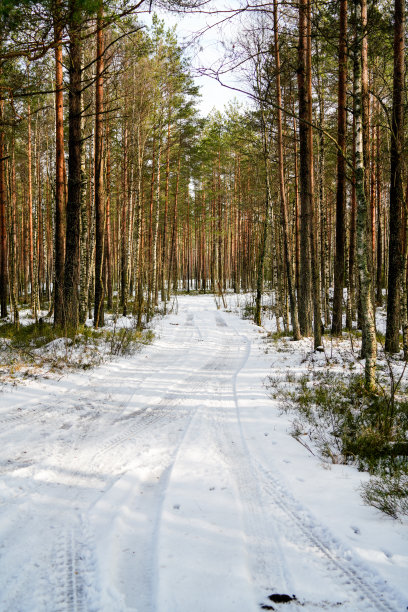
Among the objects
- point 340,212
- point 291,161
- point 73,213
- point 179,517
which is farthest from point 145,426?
point 291,161

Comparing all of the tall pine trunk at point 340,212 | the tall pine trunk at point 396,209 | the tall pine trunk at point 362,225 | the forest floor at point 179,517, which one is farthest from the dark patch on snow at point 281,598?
the tall pine trunk at point 340,212

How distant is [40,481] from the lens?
315cm

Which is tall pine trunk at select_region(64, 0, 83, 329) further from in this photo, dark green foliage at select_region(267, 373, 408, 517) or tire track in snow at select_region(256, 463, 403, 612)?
tire track in snow at select_region(256, 463, 403, 612)

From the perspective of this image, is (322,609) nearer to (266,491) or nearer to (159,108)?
(266,491)

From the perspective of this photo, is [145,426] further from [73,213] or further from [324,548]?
[73,213]

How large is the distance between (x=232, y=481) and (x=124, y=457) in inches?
46.9

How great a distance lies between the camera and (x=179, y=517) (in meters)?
2.69

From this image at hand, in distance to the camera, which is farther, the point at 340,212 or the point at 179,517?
the point at 340,212

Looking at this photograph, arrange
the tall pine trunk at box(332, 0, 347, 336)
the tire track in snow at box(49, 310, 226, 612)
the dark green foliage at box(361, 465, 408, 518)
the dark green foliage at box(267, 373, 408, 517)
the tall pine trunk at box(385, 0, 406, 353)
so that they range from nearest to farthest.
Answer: the tire track in snow at box(49, 310, 226, 612) < the dark green foliage at box(361, 465, 408, 518) < the dark green foliage at box(267, 373, 408, 517) < the tall pine trunk at box(385, 0, 406, 353) < the tall pine trunk at box(332, 0, 347, 336)

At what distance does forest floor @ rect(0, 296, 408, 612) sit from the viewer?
1997mm

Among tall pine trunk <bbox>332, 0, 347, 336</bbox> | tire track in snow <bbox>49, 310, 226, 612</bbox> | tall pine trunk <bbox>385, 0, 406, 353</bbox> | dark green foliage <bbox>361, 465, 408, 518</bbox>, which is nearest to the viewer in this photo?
tire track in snow <bbox>49, 310, 226, 612</bbox>

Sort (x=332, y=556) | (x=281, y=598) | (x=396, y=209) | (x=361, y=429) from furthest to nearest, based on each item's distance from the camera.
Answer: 1. (x=396, y=209)
2. (x=361, y=429)
3. (x=332, y=556)
4. (x=281, y=598)

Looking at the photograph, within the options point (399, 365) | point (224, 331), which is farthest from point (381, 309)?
point (399, 365)

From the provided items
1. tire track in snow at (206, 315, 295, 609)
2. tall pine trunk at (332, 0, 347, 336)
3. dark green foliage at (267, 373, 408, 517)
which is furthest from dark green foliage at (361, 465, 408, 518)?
tall pine trunk at (332, 0, 347, 336)
